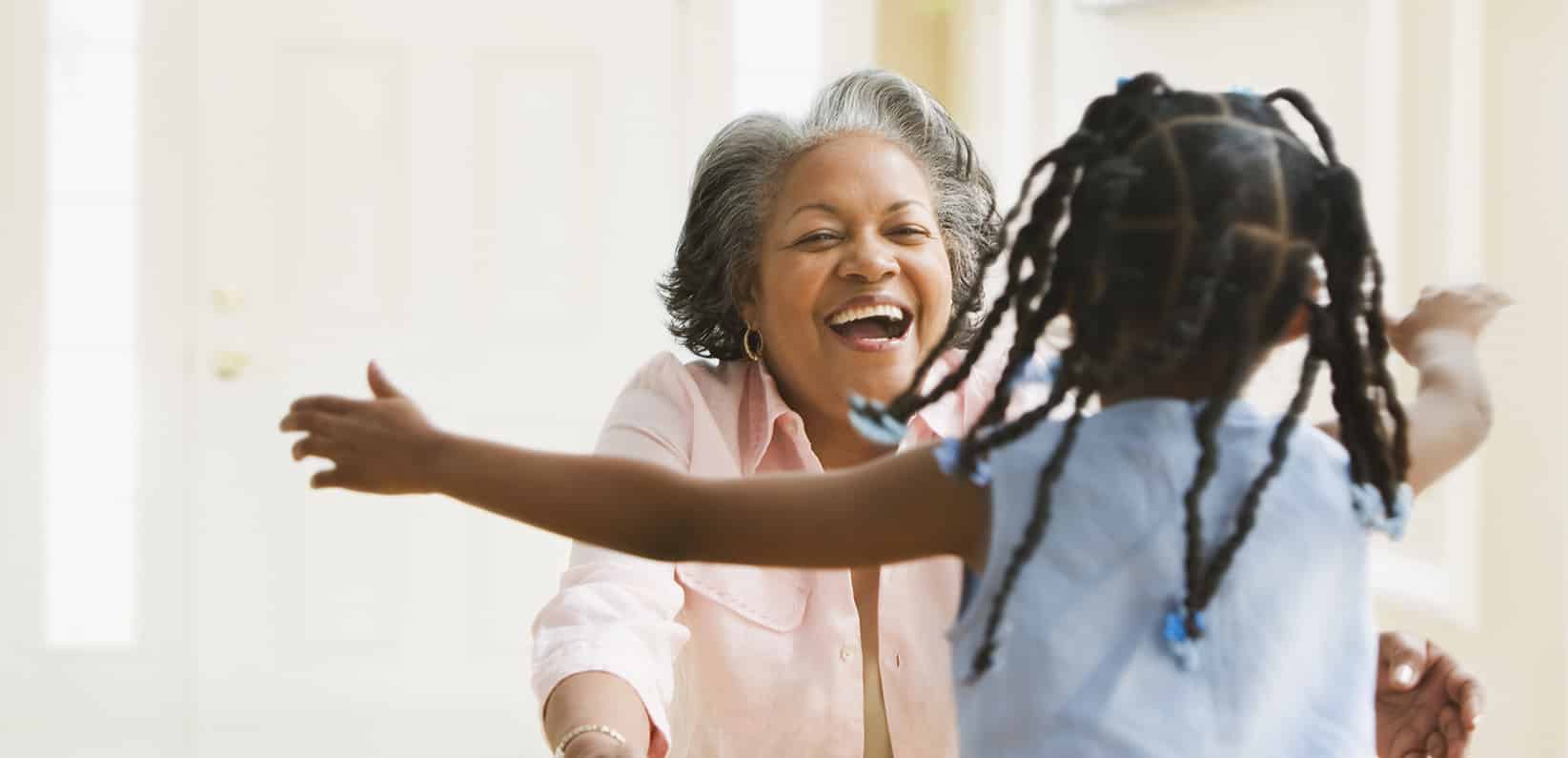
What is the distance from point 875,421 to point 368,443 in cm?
28

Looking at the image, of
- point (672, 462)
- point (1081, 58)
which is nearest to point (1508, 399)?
point (672, 462)

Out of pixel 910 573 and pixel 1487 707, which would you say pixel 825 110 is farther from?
pixel 1487 707

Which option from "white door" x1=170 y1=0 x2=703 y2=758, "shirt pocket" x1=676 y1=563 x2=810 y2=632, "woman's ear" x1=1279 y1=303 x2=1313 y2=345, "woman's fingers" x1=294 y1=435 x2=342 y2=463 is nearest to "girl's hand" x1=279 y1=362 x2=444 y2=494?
"woman's fingers" x1=294 y1=435 x2=342 y2=463

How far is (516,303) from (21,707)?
1548mm

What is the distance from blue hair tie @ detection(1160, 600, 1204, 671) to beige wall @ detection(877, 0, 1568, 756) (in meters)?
1.39

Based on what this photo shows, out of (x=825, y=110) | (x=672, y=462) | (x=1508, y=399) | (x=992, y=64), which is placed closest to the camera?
(x=672, y=462)

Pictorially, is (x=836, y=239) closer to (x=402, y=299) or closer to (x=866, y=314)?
(x=866, y=314)

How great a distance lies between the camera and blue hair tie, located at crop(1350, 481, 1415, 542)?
2.75ft

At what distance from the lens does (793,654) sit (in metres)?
1.46

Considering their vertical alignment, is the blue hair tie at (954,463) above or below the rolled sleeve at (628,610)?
above

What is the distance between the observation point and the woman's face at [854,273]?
1513 millimetres

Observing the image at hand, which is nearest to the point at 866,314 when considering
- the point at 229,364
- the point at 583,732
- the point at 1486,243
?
the point at 583,732

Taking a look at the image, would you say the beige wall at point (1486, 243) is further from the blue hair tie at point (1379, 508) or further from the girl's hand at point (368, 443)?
the girl's hand at point (368, 443)

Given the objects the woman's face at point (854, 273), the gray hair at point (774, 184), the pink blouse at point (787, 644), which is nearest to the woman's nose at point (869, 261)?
the woman's face at point (854, 273)
